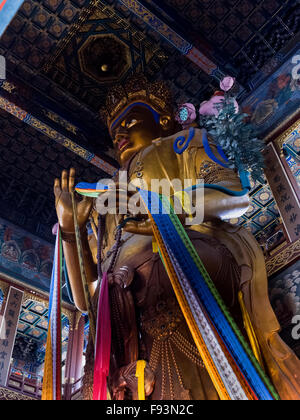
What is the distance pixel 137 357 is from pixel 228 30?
3902 millimetres

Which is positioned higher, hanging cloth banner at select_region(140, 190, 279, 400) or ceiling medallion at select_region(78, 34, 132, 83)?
ceiling medallion at select_region(78, 34, 132, 83)

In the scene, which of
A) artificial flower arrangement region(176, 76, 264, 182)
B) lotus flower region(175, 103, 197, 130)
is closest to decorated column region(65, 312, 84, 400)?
lotus flower region(175, 103, 197, 130)

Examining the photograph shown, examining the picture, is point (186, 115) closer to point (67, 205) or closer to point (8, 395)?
point (67, 205)

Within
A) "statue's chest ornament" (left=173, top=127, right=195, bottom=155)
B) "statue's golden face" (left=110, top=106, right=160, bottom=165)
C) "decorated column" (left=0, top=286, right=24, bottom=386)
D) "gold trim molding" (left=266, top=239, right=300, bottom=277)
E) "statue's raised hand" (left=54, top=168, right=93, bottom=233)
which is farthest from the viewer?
"decorated column" (left=0, top=286, right=24, bottom=386)

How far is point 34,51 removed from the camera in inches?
227

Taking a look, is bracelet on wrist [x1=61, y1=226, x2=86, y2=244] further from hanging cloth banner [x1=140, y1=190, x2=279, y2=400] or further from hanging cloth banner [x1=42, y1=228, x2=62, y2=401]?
hanging cloth banner [x1=140, y1=190, x2=279, y2=400]

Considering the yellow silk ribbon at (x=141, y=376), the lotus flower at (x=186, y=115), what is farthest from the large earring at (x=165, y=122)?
the yellow silk ribbon at (x=141, y=376)

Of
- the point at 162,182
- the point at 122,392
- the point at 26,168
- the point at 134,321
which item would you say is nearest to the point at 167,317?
the point at 134,321

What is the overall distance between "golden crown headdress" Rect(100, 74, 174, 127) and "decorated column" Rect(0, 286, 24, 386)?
2633 mm

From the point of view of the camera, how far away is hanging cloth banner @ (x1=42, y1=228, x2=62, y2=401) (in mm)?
2855

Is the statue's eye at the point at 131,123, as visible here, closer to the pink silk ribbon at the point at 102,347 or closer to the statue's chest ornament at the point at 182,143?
the statue's chest ornament at the point at 182,143

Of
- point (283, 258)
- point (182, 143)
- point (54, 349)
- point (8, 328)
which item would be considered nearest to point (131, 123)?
point (182, 143)

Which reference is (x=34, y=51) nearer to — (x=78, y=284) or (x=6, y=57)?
(x=6, y=57)

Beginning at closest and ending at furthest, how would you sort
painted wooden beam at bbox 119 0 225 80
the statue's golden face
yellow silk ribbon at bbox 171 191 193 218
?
yellow silk ribbon at bbox 171 191 193 218, the statue's golden face, painted wooden beam at bbox 119 0 225 80
